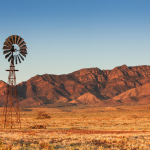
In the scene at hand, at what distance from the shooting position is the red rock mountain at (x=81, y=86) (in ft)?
450

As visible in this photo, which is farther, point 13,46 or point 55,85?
point 55,85

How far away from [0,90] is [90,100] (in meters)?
59.4

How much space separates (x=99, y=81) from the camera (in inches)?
6855

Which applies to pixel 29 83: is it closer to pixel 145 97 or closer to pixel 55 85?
pixel 55 85

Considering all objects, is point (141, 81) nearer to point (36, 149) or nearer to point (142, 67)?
point (142, 67)

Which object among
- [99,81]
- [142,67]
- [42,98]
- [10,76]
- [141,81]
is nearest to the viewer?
[10,76]

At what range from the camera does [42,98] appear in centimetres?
14162

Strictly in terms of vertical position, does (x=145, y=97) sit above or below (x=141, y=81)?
below

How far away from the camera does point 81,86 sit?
519 ft

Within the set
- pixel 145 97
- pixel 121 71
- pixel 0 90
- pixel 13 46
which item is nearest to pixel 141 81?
pixel 121 71

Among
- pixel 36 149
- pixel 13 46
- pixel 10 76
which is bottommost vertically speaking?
pixel 36 149

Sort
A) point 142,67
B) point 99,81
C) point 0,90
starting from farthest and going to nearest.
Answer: point 142,67, point 99,81, point 0,90

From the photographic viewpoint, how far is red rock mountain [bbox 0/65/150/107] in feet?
450

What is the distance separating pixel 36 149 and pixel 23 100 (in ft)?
421
